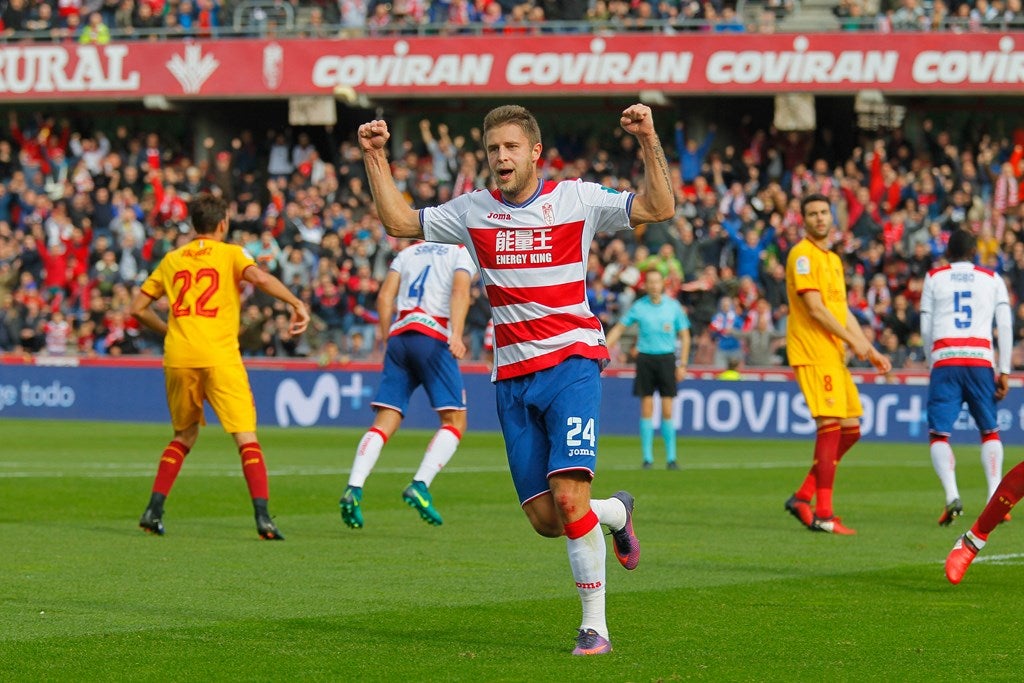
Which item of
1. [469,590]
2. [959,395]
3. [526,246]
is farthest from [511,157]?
[959,395]

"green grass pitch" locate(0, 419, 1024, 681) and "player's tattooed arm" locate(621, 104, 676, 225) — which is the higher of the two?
"player's tattooed arm" locate(621, 104, 676, 225)

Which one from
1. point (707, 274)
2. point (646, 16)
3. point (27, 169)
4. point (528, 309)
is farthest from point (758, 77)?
point (528, 309)

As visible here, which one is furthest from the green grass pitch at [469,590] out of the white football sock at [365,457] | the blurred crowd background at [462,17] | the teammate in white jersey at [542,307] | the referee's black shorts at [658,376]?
the blurred crowd background at [462,17]

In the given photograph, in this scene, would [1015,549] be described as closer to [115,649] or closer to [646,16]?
[115,649]

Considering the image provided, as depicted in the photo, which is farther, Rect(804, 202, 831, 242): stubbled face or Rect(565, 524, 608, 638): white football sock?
Rect(804, 202, 831, 242): stubbled face

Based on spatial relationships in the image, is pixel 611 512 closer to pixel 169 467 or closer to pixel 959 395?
pixel 169 467

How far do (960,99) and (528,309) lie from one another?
28.3 meters

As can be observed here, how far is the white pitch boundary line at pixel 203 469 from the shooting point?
684 inches

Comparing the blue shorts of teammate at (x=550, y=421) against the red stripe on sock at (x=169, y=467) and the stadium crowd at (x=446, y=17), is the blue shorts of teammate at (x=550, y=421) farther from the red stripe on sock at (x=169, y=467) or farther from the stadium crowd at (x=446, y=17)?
the stadium crowd at (x=446, y=17)

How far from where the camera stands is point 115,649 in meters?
7.33

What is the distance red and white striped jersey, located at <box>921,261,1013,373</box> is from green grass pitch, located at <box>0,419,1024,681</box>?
1.33 m

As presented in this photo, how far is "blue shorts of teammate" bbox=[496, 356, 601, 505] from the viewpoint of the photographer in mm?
7301

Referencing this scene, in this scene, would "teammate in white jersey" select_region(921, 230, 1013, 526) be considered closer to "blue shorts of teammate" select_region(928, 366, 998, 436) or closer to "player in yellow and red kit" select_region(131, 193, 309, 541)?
"blue shorts of teammate" select_region(928, 366, 998, 436)

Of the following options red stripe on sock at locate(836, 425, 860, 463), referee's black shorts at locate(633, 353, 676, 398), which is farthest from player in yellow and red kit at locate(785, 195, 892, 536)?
referee's black shorts at locate(633, 353, 676, 398)
